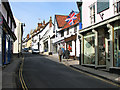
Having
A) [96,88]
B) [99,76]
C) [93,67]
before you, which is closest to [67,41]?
[93,67]

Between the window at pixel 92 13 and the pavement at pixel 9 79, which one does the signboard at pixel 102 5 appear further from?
the pavement at pixel 9 79

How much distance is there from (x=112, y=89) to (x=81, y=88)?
140 cm

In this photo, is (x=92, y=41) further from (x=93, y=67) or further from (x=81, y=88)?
(x=81, y=88)

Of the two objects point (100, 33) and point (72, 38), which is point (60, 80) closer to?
point (100, 33)

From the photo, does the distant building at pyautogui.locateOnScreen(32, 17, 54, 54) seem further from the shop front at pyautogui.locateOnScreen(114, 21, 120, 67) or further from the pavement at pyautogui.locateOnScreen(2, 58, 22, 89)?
the shop front at pyautogui.locateOnScreen(114, 21, 120, 67)

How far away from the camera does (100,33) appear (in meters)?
15.1

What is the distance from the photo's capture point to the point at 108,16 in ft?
43.8

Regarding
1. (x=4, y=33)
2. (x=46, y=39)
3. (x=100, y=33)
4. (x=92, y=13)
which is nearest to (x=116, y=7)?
(x=100, y=33)

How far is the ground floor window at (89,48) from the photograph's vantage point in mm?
16027

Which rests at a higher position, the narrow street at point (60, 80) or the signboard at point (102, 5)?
the signboard at point (102, 5)

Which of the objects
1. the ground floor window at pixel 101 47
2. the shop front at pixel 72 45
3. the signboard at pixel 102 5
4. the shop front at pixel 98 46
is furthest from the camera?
the shop front at pixel 72 45

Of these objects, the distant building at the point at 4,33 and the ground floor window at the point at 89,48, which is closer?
the distant building at the point at 4,33

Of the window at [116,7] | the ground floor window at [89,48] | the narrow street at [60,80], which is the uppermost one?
the window at [116,7]

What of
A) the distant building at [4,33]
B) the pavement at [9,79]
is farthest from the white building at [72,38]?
the pavement at [9,79]
